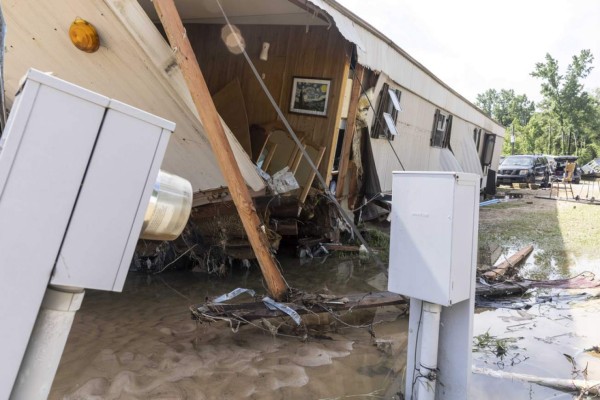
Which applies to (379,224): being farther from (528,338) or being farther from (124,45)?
(124,45)

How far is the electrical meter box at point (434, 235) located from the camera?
2.48 meters

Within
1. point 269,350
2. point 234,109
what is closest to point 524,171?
point 234,109

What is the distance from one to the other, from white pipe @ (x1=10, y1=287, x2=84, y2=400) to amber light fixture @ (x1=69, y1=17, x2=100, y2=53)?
369 centimetres

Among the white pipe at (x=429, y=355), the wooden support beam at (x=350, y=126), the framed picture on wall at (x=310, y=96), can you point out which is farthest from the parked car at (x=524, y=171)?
the white pipe at (x=429, y=355)

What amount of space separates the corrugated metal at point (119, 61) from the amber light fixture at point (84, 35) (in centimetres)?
5

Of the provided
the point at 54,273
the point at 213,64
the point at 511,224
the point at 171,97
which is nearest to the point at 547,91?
the point at 511,224

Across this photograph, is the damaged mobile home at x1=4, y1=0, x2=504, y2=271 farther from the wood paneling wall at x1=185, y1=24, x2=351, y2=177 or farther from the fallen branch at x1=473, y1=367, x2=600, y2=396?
the fallen branch at x1=473, y1=367, x2=600, y2=396

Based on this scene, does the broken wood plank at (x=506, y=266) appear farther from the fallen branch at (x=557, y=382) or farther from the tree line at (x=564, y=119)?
the tree line at (x=564, y=119)

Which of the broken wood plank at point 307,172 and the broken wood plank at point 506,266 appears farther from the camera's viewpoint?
the broken wood plank at point 307,172

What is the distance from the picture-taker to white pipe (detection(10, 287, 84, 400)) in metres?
1.15

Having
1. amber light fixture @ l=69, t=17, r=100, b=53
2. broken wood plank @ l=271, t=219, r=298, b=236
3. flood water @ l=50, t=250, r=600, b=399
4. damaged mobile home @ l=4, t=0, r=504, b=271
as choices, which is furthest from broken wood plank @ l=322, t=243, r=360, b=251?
amber light fixture @ l=69, t=17, r=100, b=53

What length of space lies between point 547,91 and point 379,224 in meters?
37.5

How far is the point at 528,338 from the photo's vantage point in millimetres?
4262

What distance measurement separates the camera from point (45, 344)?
3.88ft
